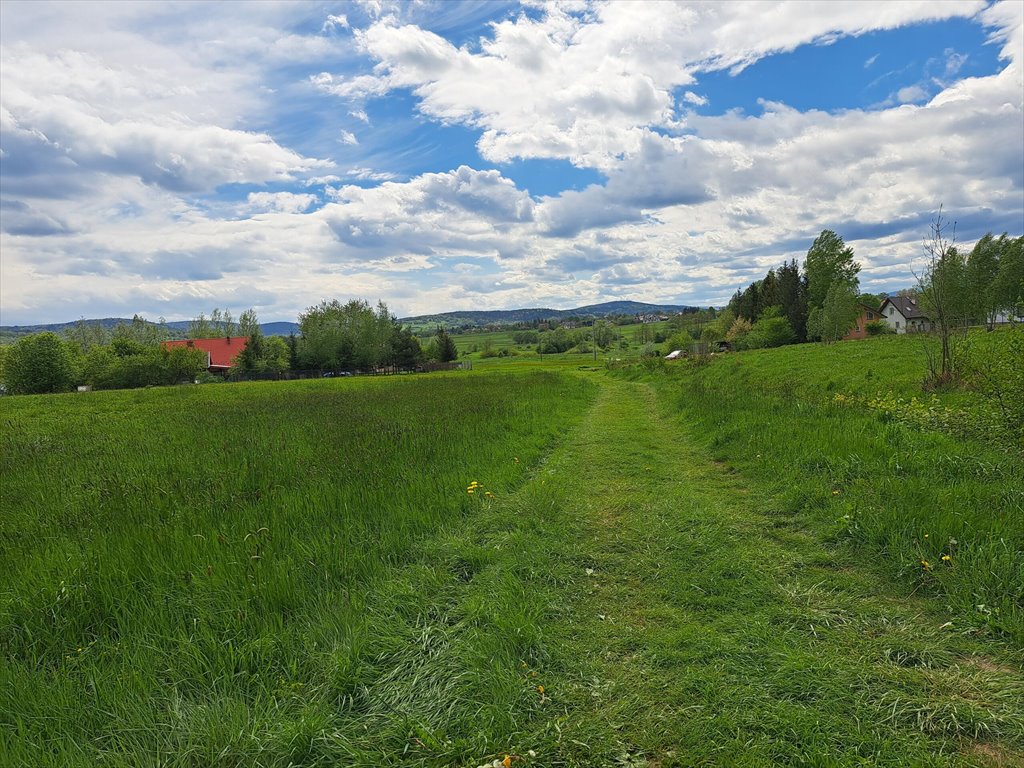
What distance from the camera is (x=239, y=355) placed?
240 ft

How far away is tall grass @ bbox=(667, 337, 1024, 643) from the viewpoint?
14.2ft

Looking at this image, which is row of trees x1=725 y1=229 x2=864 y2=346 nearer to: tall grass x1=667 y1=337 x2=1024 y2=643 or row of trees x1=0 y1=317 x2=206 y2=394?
tall grass x1=667 y1=337 x2=1024 y2=643

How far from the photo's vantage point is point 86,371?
64125 millimetres

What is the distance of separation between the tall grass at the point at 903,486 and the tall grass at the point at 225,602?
14.2ft

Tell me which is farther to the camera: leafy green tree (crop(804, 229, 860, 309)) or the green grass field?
leafy green tree (crop(804, 229, 860, 309))

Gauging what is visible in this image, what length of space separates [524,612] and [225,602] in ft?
8.68

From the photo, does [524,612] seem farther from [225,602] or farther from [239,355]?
[239,355]

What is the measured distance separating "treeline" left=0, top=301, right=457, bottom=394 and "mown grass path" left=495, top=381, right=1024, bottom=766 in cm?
7297

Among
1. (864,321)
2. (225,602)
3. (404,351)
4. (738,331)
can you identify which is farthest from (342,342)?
(864,321)

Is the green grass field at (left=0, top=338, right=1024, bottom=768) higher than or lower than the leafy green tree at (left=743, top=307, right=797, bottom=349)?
lower

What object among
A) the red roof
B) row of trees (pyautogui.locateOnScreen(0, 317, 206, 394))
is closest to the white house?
row of trees (pyautogui.locateOnScreen(0, 317, 206, 394))

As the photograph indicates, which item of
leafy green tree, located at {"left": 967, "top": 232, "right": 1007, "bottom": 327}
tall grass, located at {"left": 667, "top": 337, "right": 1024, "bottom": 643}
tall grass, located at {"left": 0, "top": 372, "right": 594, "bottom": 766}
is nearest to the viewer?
tall grass, located at {"left": 0, "top": 372, "right": 594, "bottom": 766}

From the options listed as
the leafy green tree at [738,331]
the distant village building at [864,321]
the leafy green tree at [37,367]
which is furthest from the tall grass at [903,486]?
the distant village building at [864,321]

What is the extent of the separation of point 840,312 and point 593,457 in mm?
50440
